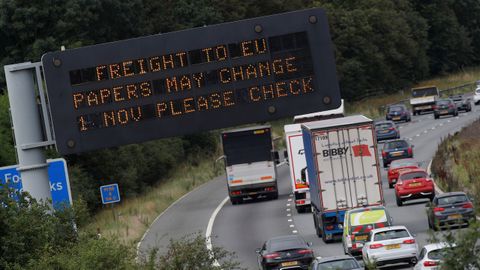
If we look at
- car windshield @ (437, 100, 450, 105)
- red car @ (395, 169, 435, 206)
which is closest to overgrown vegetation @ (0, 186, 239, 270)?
red car @ (395, 169, 435, 206)

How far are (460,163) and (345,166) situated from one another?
23.0 meters

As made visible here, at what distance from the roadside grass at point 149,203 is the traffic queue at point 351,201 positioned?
7.02 metres

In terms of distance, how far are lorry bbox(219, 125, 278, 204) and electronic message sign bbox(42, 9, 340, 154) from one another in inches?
1346

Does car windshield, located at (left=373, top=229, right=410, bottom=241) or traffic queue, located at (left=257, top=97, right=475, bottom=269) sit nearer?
traffic queue, located at (left=257, top=97, right=475, bottom=269)

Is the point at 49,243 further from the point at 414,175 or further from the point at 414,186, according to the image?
the point at 414,186

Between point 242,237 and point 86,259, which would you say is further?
point 242,237

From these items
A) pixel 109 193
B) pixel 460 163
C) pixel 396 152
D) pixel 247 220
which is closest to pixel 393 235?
pixel 109 193

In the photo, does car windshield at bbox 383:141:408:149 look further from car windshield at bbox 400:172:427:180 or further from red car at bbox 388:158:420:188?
car windshield at bbox 400:172:427:180

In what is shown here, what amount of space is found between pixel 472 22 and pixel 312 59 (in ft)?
483

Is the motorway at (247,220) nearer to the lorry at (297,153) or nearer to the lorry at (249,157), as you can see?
the lorry at (249,157)

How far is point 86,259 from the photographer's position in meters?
28.4

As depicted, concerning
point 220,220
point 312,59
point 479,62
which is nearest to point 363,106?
point 479,62

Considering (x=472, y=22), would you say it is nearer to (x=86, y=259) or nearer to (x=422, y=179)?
(x=422, y=179)

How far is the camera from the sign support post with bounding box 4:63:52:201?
32375mm
